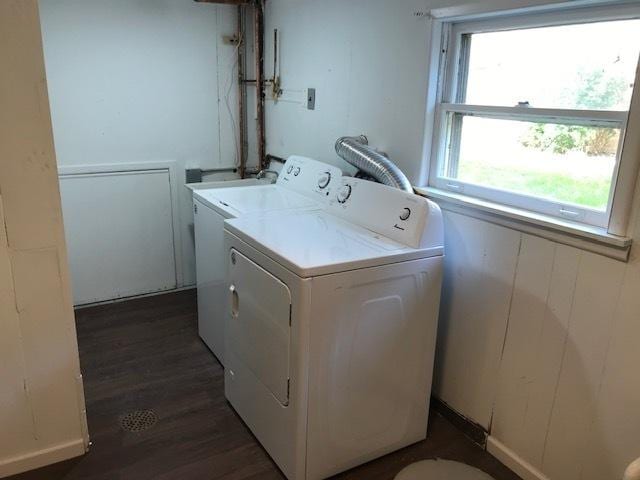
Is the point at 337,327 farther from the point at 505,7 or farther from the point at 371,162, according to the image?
the point at 505,7

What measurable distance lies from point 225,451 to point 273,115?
7.48 ft

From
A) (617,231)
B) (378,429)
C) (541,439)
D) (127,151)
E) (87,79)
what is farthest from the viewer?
(127,151)

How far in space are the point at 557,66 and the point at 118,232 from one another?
2.88 meters

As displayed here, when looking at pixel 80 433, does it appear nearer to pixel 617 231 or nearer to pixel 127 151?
pixel 127 151

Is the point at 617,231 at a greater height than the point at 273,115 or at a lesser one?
lesser

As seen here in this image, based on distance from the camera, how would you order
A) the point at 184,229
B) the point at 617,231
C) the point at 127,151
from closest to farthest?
the point at 617,231, the point at 127,151, the point at 184,229

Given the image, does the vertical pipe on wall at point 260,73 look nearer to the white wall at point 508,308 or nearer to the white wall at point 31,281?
the white wall at point 508,308

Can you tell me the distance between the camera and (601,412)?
173 centimetres

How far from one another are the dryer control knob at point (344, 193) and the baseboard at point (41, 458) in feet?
5.14

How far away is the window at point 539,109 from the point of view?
65.9 inches

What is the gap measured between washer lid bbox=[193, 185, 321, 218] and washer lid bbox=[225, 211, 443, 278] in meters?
0.20

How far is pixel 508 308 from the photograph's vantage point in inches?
80.4

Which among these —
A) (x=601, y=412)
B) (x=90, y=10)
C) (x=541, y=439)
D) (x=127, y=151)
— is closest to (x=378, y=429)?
(x=541, y=439)

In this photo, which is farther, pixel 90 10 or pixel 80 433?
pixel 90 10
